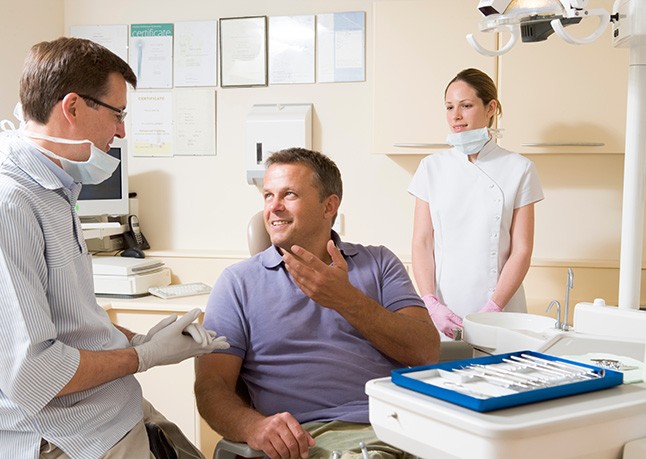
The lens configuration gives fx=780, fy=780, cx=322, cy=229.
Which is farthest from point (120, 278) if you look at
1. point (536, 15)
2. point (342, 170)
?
point (536, 15)

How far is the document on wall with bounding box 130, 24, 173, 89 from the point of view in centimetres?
382

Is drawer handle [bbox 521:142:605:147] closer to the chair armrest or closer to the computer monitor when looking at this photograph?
the computer monitor

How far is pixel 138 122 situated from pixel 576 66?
2085 mm

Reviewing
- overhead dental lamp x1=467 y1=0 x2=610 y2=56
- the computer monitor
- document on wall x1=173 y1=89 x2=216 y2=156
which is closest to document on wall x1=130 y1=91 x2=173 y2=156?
document on wall x1=173 y1=89 x2=216 y2=156

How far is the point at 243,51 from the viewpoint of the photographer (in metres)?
3.75

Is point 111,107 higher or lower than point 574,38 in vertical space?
lower

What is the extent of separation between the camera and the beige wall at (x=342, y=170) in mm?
3467

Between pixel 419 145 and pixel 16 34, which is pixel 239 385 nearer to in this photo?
pixel 419 145

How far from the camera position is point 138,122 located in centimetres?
389

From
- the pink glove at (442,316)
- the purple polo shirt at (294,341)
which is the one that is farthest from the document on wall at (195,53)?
the purple polo shirt at (294,341)

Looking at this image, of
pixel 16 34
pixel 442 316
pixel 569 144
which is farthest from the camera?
pixel 16 34

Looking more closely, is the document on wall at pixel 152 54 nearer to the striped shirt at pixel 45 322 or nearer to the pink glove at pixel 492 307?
the pink glove at pixel 492 307

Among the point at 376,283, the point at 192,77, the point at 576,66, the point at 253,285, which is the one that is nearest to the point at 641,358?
the point at 376,283

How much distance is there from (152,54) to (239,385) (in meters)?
2.40
